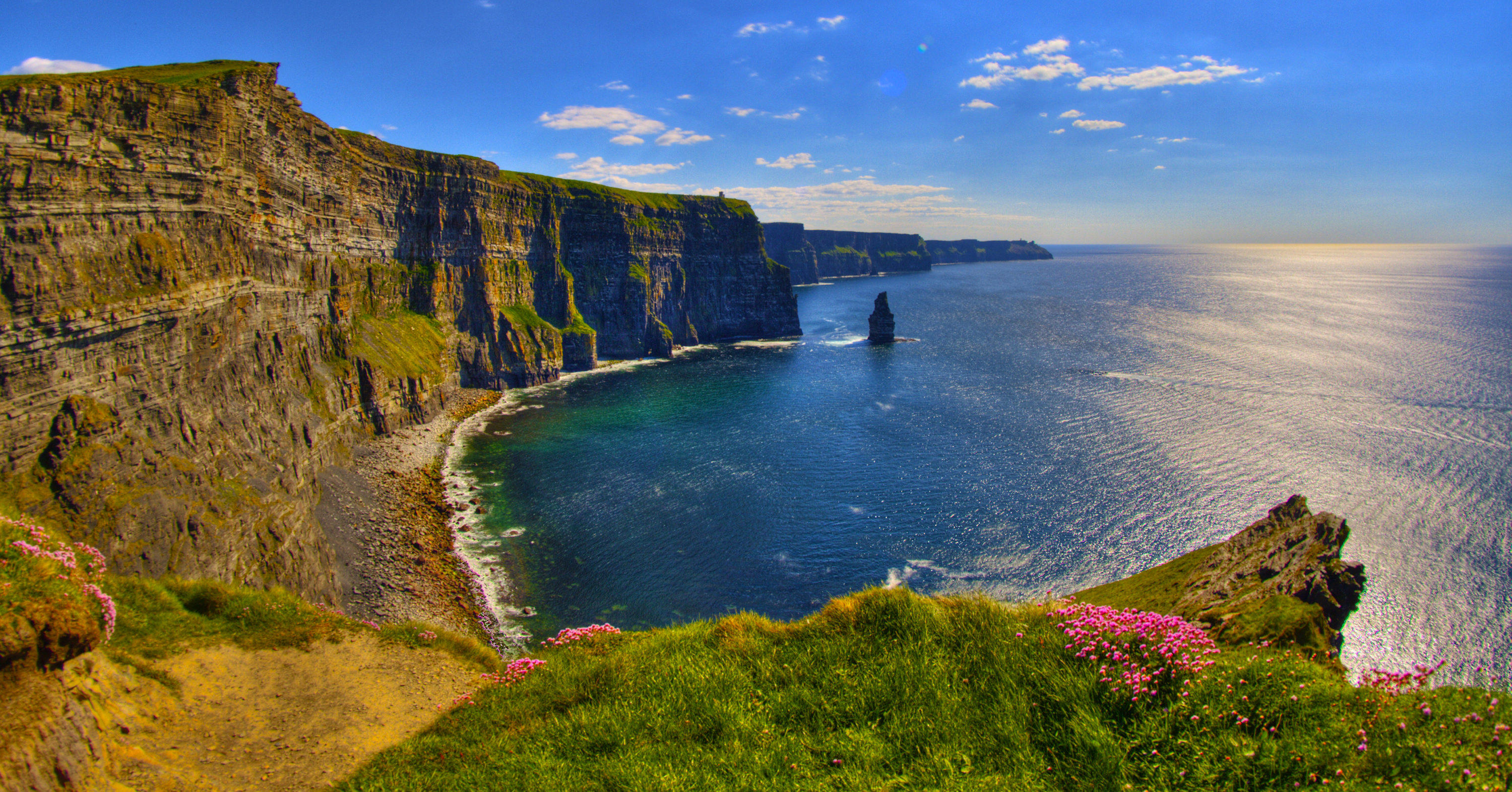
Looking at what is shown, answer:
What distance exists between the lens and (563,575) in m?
41.8

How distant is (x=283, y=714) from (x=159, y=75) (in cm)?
5187

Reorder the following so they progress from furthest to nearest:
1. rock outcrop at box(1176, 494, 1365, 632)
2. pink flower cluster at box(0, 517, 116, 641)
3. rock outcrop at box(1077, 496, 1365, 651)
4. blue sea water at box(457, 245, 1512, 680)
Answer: blue sea water at box(457, 245, 1512, 680)
rock outcrop at box(1176, 494, 1365, 632)
rock outcrop at box(1077, 496, 1365, 651)
pink flower cluster at box(0, 517, 116, 641)

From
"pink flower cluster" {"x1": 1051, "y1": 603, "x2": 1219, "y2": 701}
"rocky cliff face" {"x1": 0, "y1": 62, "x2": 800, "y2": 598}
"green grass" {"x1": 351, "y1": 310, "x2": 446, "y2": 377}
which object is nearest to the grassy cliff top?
"rocky cliff face" {"x1": 0, "y1": 62, "x2": 800, "y2": 598}

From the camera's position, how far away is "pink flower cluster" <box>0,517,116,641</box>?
1493cm

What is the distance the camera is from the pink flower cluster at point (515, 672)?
51.9 ft

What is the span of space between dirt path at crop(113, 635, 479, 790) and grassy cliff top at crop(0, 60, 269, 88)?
3238 centimetres

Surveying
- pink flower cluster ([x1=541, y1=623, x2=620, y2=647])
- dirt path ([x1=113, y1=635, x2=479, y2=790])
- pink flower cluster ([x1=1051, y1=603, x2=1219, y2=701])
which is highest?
pink flower cluster ([x1=1051, y1=603, x2=1219, y2=701])

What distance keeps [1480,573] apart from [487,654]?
56.6 m

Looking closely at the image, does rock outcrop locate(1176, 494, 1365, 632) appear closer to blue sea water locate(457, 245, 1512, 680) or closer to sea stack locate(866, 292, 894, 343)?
blue sea water locate(457, 245, 1512, 680)

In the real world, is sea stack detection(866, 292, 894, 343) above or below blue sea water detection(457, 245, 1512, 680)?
above

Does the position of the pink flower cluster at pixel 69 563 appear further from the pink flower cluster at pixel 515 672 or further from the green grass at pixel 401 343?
the green grass at pixel 401 343

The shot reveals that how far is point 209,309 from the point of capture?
40.0m

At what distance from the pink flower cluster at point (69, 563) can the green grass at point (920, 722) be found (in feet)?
27.6

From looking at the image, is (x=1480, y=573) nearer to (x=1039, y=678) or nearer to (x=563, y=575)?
(x=1039, y=678)
